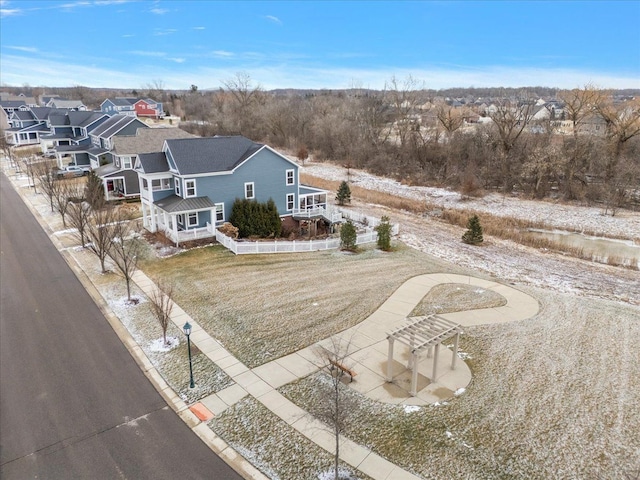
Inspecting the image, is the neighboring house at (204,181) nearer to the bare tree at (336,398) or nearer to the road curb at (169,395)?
the road curb at (169,395)

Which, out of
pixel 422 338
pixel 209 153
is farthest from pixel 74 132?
pixel 422 338

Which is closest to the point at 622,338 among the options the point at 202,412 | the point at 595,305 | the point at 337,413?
the point at 595,305

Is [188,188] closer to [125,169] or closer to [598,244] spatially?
[125,169]

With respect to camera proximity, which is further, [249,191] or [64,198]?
[64,198]

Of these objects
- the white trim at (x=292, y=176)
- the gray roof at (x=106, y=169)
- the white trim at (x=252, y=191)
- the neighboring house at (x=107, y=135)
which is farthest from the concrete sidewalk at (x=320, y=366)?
the neighboring house at (x=107, y=135)

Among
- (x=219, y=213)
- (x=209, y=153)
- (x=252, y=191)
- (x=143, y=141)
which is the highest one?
(x=143, y=141)

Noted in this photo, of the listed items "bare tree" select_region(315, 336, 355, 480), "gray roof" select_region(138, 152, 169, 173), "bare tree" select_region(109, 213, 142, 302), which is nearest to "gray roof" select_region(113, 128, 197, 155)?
"bare tree" select_region(109, 213, 142, 302)

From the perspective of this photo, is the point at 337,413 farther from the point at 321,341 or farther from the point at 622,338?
the point at 622,338

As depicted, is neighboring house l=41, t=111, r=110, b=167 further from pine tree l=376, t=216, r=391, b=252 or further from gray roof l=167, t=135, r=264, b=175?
pine tree l=376, t=216, r=391, b=252
